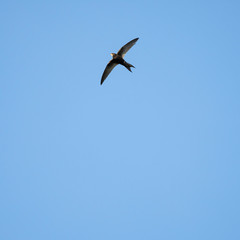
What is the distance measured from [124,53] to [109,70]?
1901 mm

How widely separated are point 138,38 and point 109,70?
3.24 m

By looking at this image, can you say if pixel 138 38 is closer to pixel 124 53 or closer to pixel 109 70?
pixel 124 53

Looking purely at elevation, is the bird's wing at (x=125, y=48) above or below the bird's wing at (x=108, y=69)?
above

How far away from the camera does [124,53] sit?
81.6ft

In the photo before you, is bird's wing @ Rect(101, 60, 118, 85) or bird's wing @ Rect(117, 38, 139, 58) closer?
bird's wing @ Rect(117, 38, 139, 58)

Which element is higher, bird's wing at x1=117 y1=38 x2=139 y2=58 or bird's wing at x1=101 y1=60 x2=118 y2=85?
bird's wing at x1=117 y1=38 x2=139 y2=58

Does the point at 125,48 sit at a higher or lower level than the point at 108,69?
higher

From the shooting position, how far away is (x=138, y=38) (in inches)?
970

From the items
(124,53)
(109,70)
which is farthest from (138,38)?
(109,70)

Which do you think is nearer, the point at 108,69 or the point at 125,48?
the point at 125,48

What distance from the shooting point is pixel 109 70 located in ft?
85.4

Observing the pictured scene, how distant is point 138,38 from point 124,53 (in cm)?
143

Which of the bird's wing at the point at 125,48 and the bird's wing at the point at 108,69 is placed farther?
the bird's wing at the point at 108,69
